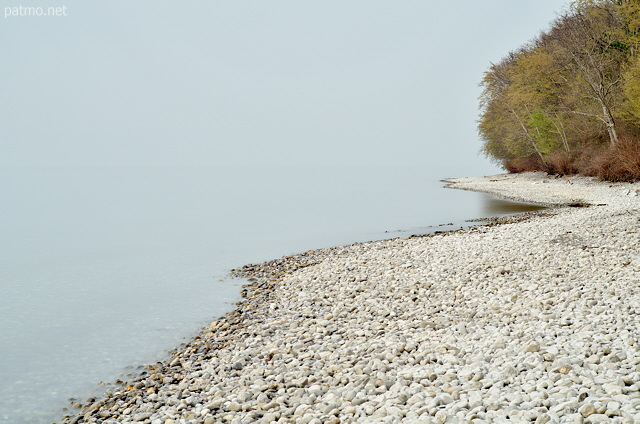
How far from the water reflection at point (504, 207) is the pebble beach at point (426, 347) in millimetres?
14246

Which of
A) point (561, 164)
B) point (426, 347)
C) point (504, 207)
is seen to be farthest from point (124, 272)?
point (561, 164)

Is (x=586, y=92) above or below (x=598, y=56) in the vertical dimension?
below

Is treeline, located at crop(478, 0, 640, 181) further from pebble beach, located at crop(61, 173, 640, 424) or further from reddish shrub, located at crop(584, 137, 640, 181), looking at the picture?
pebble beach, located at crop(61, 173, 640, 424)

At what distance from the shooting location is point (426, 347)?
24.0ft

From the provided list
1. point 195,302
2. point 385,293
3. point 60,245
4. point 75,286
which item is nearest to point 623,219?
point 385,293

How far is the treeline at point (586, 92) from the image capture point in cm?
3234

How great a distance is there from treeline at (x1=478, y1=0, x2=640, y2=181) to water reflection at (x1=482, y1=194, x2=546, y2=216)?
6.51 m

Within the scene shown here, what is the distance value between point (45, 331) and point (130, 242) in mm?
14959

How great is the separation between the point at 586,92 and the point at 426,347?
3578 centimetres

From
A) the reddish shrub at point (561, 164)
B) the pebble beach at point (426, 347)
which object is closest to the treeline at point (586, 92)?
the reddish shrub at point (561, 164)

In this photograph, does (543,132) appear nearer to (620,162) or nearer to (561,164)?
(561,164)

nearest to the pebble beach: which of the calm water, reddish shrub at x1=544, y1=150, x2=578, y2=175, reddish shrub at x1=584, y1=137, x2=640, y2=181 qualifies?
the calm water

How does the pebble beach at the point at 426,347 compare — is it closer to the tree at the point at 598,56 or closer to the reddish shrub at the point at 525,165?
the tree at the point at 598,56

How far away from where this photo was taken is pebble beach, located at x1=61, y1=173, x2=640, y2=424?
210 inches
